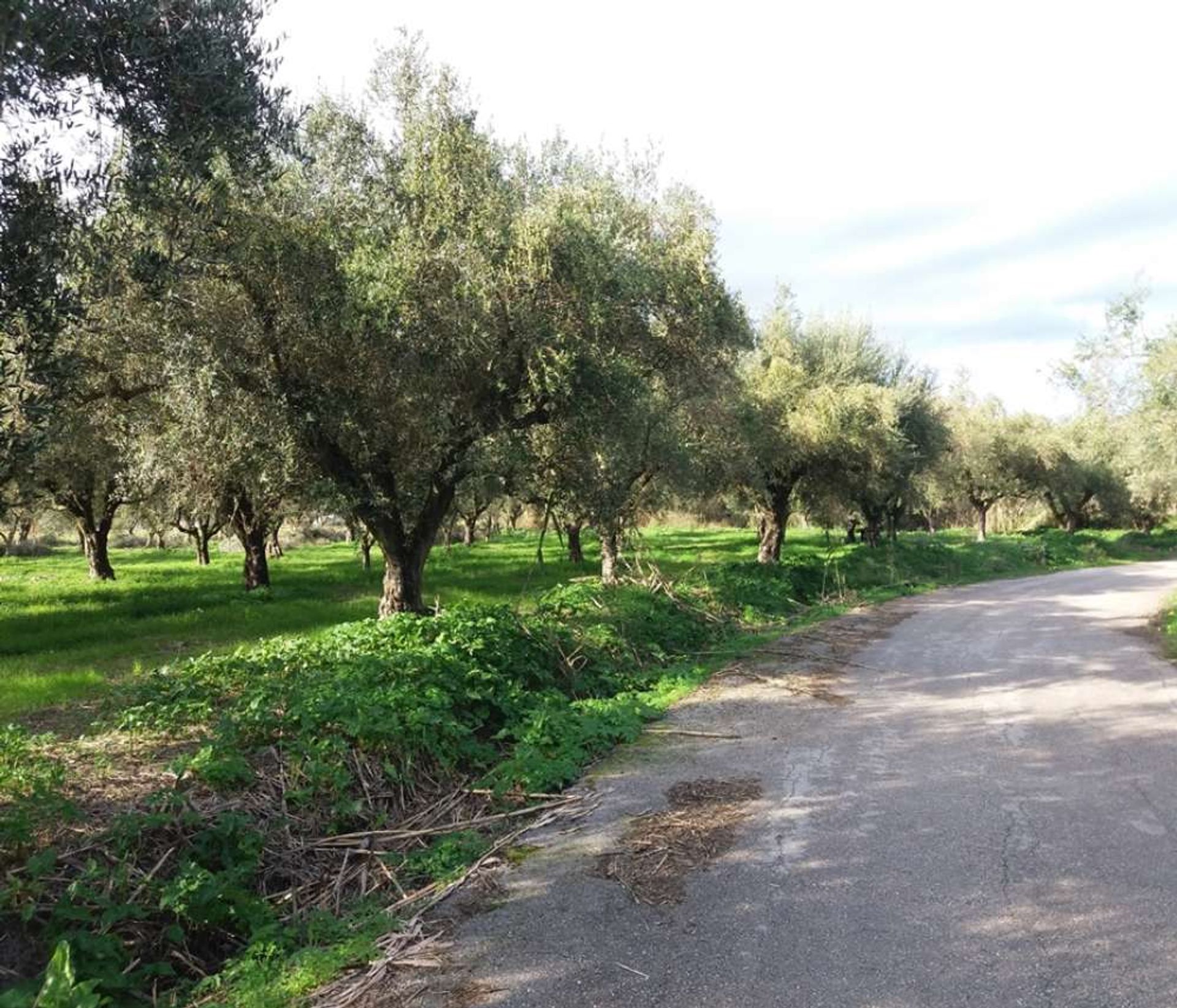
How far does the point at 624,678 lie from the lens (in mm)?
12227

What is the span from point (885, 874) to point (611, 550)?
1638cm

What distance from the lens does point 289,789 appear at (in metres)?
6.70

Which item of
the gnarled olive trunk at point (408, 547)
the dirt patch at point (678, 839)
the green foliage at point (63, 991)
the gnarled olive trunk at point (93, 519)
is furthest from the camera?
the gnarled olive trunk at point (93, 519)

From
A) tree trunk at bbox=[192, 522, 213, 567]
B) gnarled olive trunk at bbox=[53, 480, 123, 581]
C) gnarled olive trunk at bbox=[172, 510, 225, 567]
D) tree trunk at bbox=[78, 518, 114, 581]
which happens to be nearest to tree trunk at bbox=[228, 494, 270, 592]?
gnarled olive trunk at bbox=[53, 480, 123, 581]

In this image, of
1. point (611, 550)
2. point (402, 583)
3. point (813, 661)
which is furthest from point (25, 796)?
point (611, 550)

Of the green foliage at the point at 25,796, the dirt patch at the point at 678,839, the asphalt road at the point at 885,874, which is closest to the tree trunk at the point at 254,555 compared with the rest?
the green foliage at the point at 25,796

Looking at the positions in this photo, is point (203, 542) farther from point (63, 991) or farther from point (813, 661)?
point (63, 991)

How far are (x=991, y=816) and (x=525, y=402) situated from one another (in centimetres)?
978

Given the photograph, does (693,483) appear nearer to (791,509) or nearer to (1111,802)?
(791,509)

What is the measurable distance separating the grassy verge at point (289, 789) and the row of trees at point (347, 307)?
2834 millimetres

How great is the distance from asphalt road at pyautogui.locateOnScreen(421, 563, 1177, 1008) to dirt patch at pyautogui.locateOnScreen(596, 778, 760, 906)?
0.41 feet

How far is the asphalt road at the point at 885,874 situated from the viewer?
4152 mm

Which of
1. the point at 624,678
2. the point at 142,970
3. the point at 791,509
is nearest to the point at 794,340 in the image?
the point at 791,509

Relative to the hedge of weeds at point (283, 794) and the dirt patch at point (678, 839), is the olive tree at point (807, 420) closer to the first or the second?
the hedge of weeds at point (283, 794)
